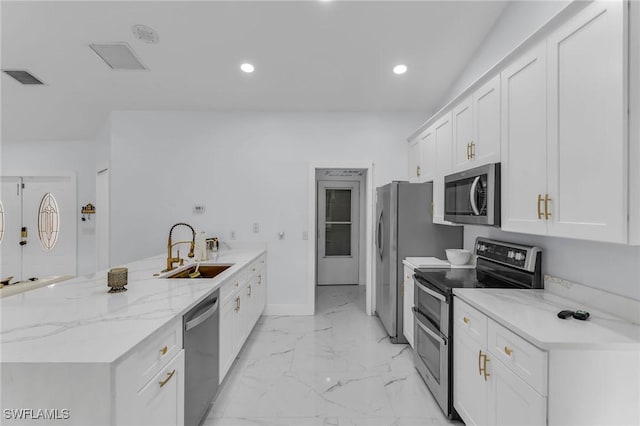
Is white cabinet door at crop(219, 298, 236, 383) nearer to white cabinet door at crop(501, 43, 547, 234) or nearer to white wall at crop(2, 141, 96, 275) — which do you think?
white cabinet door at crop(501, 43, 547, 234)

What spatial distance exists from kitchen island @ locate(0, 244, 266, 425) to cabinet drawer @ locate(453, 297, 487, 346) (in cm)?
161

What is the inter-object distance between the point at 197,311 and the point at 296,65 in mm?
2683

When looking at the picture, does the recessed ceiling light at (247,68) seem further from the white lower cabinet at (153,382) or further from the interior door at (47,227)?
the interior door at (47,227)

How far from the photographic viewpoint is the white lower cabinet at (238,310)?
2.28m

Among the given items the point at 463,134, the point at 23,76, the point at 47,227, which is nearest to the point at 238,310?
the point at 463,134

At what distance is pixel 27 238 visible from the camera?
16.4 feet

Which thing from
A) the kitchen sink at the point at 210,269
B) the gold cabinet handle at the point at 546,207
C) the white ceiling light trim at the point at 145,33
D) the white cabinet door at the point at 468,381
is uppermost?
the white ceiling light trim at the point at 145,33

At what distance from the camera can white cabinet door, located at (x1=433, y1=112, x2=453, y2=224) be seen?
9.34 ft

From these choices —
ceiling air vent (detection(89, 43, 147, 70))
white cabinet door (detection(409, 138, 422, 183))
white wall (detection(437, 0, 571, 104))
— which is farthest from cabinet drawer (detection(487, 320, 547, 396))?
ceiling air vent (detection(89, 43, 147, 70))

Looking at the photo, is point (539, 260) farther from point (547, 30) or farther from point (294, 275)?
point (294, 275)

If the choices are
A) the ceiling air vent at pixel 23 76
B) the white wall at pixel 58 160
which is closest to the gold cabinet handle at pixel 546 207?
the ceiling air vent at pixel 23 76

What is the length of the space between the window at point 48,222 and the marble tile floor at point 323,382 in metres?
4.09

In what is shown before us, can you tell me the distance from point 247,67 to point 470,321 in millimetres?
3181

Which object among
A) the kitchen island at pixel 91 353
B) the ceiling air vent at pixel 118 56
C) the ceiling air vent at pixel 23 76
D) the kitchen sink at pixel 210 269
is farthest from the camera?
the ceiling air vent at pixel 23 76
